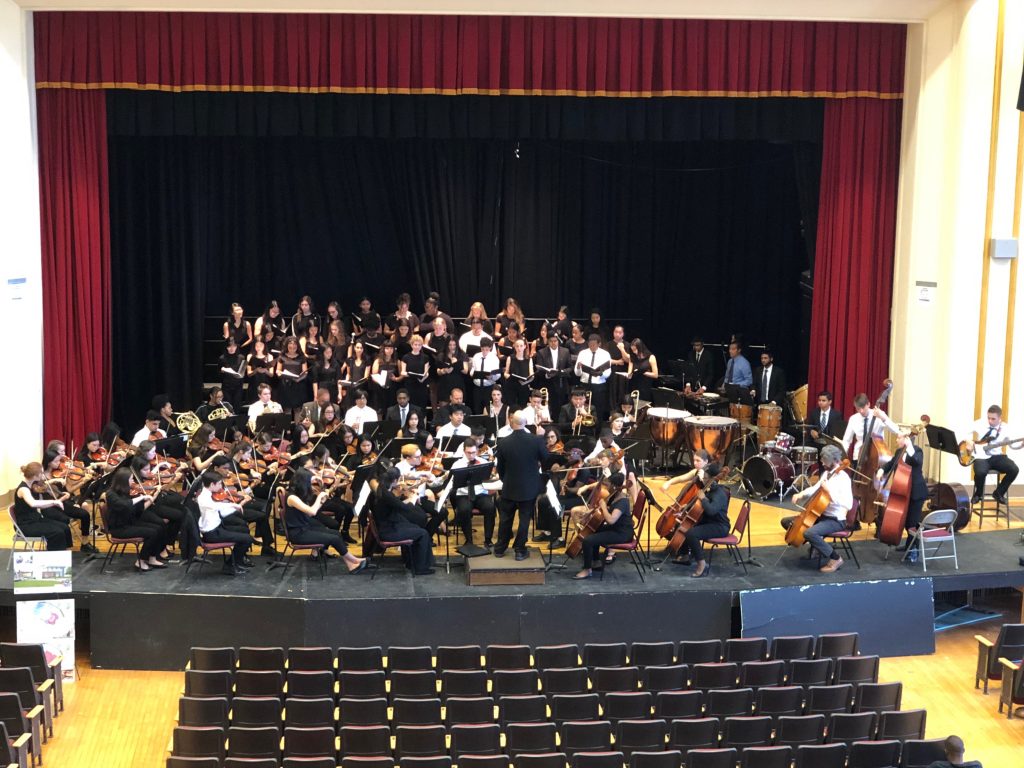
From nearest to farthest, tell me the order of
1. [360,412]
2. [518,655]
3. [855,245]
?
1. [518,655]
2. [360,412]
3. [855,245]

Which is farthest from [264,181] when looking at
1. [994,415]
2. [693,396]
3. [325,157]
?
[994,415]

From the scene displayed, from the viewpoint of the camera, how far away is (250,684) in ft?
36.2

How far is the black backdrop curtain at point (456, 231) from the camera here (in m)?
20.2

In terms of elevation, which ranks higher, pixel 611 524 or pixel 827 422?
pixel 827 422

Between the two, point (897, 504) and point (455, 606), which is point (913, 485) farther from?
point (455, 606)

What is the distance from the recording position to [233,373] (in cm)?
1820

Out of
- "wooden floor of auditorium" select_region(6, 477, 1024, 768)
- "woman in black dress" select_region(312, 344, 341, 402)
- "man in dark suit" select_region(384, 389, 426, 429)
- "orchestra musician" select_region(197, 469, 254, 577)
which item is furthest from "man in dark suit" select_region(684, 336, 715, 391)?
"orchestra musician" select_region(197, 469, 254, 577)

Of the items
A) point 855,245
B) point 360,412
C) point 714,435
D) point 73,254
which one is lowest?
point 714,435

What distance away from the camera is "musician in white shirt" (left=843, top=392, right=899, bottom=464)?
15539 millimetres

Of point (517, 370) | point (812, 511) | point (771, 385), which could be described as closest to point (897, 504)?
point (812, 511)

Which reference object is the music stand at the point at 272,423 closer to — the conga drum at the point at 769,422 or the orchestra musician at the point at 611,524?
the orchestra musician at the point at 611,524

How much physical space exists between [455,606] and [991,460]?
7.03m

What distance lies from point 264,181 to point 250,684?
1184 cm

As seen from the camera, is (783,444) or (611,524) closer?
(611,524)
